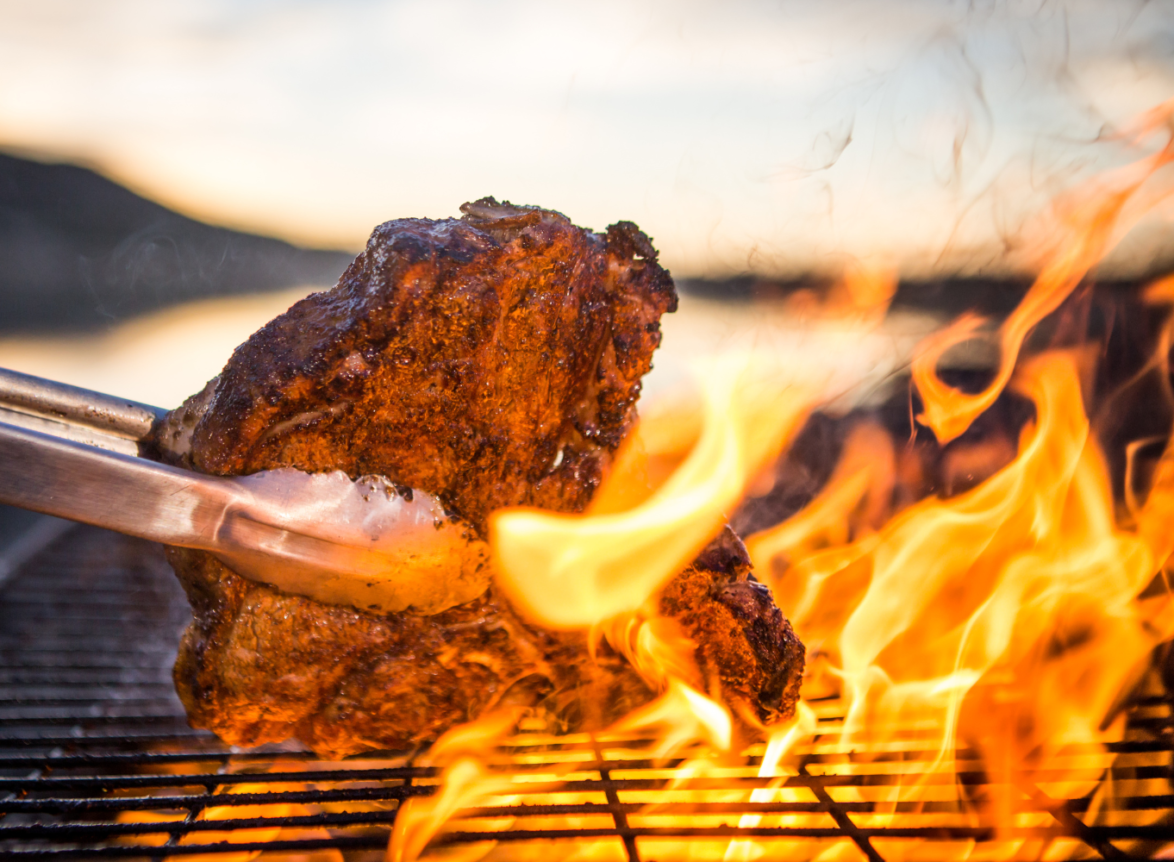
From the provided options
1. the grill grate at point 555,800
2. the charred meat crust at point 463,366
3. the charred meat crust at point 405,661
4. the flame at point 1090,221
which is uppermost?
the flame at point 1090,221

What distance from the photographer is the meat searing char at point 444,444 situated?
157 centimetres

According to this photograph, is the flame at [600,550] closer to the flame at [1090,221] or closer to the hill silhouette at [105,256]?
the flame at [1090,221]

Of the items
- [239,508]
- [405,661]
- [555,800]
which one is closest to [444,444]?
[239,508]

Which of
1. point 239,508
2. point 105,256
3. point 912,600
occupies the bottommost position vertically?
point 239,508

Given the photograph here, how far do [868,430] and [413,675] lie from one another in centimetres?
392

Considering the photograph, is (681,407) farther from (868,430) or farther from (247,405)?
(247,405)

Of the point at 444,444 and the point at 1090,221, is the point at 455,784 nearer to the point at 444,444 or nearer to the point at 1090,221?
the point at 444,444

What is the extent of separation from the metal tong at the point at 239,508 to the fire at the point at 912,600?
200mm

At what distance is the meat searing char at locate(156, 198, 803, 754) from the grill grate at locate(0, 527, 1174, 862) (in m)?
0.20

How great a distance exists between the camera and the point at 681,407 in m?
3.93

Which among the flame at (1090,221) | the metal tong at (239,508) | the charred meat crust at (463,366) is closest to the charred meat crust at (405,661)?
the metal tong at (239,508)

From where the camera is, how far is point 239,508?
4.29ft

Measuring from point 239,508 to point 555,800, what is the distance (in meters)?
1.18

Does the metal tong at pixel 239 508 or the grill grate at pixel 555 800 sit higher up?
the metal tong at pixel 239 508
